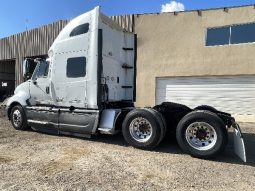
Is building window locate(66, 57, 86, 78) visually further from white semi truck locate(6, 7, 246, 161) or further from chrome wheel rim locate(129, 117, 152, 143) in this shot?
chrome wheel rim locate(129, 117, 152, 143)

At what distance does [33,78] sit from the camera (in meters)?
10.9

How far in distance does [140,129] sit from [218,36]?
35.0 ft

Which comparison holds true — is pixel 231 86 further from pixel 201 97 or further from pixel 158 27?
pixel 158 27

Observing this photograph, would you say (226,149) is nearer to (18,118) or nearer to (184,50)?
(18,118)

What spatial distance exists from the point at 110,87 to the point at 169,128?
237cm

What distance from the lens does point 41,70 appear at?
10688 millimetres

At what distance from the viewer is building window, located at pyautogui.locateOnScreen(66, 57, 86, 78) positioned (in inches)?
371

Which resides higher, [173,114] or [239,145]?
[173,114]

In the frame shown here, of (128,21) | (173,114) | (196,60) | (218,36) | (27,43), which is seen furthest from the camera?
(27,43)

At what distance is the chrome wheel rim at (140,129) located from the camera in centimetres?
823

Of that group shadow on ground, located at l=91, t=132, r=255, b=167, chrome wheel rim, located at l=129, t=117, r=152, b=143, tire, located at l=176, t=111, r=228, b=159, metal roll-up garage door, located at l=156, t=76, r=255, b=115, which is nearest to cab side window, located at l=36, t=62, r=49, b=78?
shadow on ground, located at l=91, t=132, r=255, b=167

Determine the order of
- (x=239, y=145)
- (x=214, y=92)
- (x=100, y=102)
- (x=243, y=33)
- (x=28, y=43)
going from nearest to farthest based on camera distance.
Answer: (x=239, y=145) < (x=100, y=102) < (x=243, y=33) < (x=214, y=92) < (x=28, y=43)

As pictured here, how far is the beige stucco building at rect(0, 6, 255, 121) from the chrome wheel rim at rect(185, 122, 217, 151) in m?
9.79

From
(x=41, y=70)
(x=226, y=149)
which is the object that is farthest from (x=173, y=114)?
(x=41, y=70)
